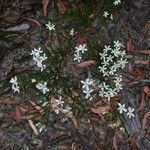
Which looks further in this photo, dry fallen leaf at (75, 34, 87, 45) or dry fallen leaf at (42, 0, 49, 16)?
dry fallen leaf at (42, 0, 49, 16)

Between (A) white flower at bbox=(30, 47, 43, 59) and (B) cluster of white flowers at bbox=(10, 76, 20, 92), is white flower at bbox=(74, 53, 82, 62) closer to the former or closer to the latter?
(A) white flower at bbox=(30, 47, 43, 59)

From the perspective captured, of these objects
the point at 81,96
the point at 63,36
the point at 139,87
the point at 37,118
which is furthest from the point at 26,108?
the point at 139,87

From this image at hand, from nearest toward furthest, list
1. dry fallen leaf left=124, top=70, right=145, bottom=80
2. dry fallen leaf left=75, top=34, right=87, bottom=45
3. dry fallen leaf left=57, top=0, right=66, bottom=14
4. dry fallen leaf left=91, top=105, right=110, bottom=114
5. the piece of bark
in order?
the piece of bark < dry fallen leaf left=91, top=105, right=110, bottom=114 < dry fallen leaf left=124, top=70, right=145, bottom=80 < dry fallen leaf left=75, top=34, right=87, bottom=45 < dry fallen leaf left=57, top=0, right=66, bottom=14

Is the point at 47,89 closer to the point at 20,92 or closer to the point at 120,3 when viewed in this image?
the point at 20,92

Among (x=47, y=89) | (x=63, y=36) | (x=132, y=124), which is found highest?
(x=63, y=36)

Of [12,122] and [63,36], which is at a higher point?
[63,36]

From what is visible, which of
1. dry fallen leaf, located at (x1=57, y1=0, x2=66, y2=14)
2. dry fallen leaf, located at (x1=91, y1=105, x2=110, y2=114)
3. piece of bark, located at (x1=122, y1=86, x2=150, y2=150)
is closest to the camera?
piece of bark, located at (x1=122, y1=86, x2=150, y2=150)

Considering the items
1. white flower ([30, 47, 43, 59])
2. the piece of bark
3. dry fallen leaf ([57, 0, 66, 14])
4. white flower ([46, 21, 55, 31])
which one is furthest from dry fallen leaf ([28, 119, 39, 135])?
dry fallen leaf ([57, 0, 66, 14])

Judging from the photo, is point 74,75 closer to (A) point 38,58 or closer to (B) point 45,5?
(A) point 38,58

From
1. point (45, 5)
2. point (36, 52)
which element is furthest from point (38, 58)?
point (45, 5)

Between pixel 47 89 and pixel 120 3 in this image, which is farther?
pixel 120 3
